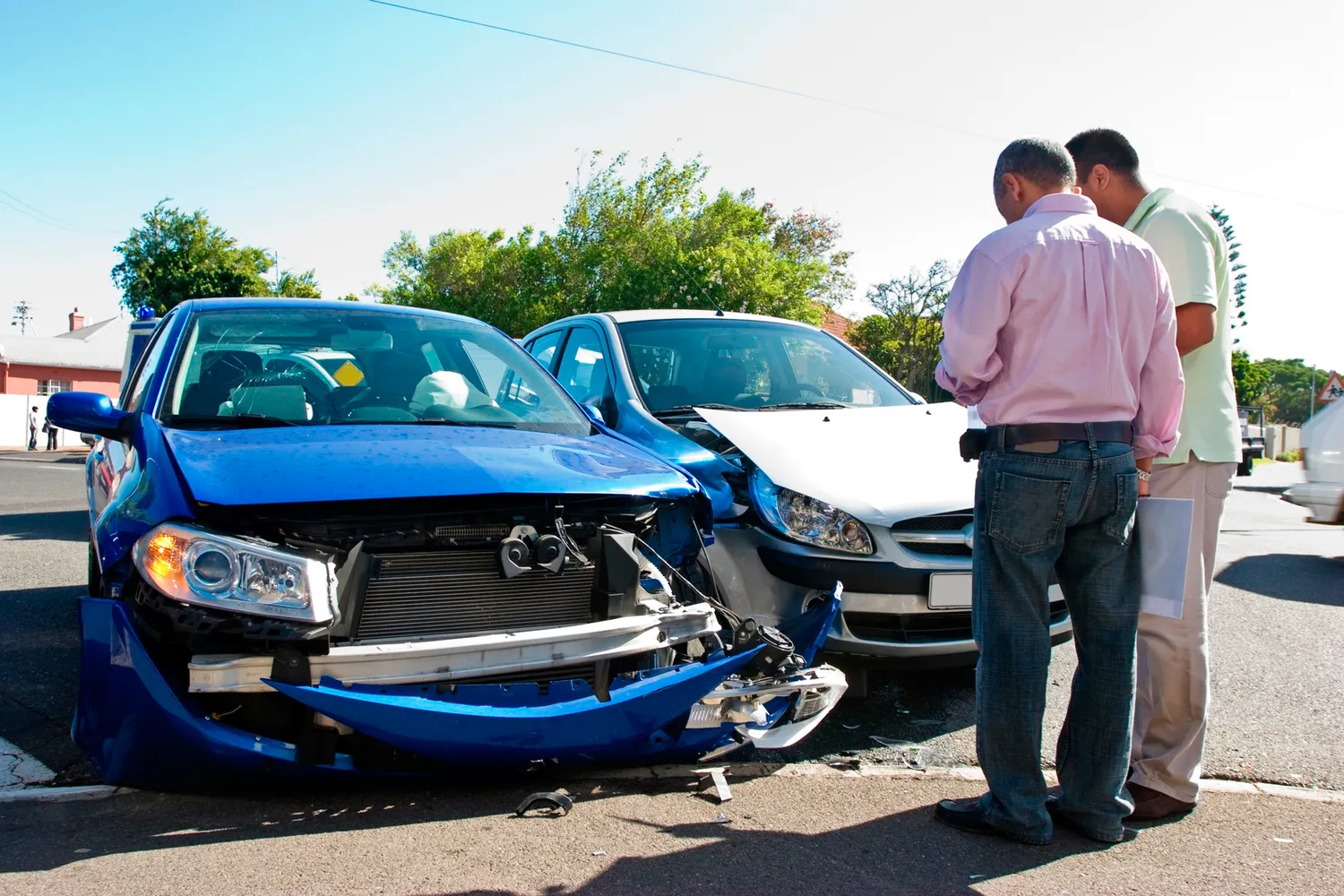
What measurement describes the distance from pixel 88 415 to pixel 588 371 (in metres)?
2.74

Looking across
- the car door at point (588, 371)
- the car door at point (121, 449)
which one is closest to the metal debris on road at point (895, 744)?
the car door at point (588, 371)

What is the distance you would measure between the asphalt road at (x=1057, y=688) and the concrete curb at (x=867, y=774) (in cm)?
8

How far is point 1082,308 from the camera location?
2.76m

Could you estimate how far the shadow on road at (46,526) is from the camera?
8898 mm

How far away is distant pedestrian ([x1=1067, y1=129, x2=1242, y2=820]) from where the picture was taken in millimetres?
3047

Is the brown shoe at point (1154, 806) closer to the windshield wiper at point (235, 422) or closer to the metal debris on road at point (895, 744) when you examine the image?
the metal debris on road at point (895, 744)

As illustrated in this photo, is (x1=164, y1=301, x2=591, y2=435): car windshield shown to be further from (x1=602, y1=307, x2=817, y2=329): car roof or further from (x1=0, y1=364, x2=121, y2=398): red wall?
(x1=0, y1=364, x2=121, y2=398): red wall

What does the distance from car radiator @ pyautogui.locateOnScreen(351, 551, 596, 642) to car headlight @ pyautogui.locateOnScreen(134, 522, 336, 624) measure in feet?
0.55

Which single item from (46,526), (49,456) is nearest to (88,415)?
(46,526)

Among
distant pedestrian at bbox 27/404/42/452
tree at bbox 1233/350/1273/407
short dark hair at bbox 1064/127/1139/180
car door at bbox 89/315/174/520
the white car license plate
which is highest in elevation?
tree at bbox 1233/350/1273/407

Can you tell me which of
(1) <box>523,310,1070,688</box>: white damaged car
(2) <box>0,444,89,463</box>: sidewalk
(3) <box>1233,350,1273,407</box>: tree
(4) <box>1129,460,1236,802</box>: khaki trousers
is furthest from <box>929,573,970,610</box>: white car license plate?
(3) <box>1233,350,1273,407</box>: tree

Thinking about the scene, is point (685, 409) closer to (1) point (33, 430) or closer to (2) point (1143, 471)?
(2) point (1143, 471)

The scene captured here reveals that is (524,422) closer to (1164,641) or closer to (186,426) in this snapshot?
(186,426)

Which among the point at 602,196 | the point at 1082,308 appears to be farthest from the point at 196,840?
the point at 602,196
